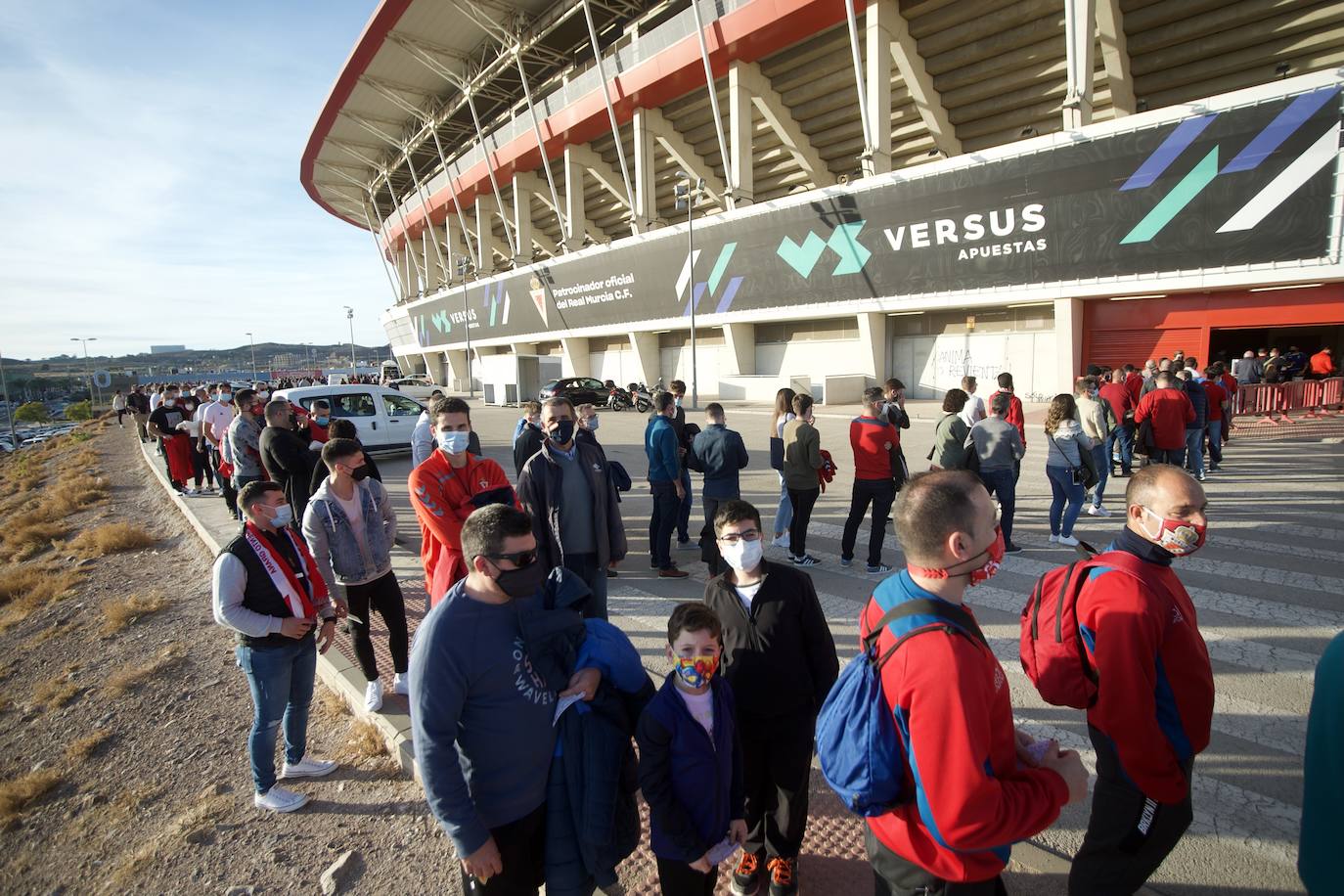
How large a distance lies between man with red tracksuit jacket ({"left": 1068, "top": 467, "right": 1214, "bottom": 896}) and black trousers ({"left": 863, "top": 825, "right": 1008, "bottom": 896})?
551 mm

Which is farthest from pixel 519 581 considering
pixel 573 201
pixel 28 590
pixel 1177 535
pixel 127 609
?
pixel 573 201

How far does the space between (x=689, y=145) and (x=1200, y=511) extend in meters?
31.0

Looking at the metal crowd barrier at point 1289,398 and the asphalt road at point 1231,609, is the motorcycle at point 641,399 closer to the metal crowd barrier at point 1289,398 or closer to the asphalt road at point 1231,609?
the asphalt road at point 1231,609

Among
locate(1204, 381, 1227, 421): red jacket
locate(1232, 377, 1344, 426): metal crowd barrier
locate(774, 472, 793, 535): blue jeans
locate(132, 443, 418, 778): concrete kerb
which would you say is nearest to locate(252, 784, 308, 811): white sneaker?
locate(132, 443, 418, 778): concrete kerb

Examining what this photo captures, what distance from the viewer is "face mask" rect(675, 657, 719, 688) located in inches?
81.7

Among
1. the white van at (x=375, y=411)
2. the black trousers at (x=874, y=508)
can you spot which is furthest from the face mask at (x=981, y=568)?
the white van at (x=375, y=411)

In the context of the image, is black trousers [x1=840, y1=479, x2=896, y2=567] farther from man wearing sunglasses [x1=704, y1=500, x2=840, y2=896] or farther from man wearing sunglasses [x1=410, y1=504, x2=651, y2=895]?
man wearing sunglasses [x1=410, y1=504, x2=651, y2=895]

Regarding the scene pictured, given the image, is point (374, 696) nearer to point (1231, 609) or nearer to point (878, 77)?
point (1231, 609)

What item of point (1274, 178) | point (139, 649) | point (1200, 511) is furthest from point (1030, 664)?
point (1274, 178)

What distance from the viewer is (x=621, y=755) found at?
6.56ft

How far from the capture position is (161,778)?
377 centimetres

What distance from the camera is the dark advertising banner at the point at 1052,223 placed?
46.1 ft

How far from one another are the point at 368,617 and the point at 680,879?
2704 millimetres

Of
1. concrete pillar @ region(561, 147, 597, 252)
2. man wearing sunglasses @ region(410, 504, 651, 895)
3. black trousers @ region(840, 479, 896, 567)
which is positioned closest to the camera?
man wearing sunglasses @ region(410, 504, 651, 895)
